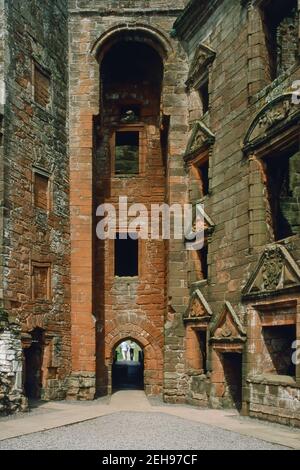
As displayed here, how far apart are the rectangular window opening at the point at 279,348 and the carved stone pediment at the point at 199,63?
7329 millimetres

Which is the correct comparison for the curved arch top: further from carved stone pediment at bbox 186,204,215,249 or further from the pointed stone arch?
the pointed stone arch

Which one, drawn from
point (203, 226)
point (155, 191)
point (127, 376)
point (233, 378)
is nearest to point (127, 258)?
point (155, 191)

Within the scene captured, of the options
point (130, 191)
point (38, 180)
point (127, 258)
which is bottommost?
point (127, 258)

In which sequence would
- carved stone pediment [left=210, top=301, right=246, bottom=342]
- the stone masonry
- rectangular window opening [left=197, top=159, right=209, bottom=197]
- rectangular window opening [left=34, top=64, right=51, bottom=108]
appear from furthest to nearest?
rectangular window opening [left=197, top=159, right=209, bottom=197]
rectangular window opening [left=34, top=64, right=51, bottom=108]
carved stone pediment [left=210, top=301, right=246, bottom=342]
the stone masonry

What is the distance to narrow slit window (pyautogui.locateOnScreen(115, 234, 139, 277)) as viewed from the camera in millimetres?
21891

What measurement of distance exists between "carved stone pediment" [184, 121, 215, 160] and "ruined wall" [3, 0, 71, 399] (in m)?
3.71

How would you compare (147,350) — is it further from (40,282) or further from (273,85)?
(273,85)

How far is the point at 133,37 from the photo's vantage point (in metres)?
20.4

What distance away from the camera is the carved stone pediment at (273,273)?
1313cm

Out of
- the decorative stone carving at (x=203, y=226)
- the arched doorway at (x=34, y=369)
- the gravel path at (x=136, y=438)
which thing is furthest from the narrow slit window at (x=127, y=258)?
the gravel path at (x=136, y=438)

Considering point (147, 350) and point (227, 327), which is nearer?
point (227, 327)

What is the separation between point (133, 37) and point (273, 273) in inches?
391

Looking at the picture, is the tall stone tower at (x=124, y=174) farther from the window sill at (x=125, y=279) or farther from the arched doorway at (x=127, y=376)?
the arched doorway at (x=127, y=376)

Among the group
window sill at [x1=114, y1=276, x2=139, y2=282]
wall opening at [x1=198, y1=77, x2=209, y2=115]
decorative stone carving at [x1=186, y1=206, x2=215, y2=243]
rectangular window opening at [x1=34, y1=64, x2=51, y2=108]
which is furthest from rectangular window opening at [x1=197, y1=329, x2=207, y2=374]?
rectangular window opening at [x1=34, y1=64, x2=51, y2=108]
